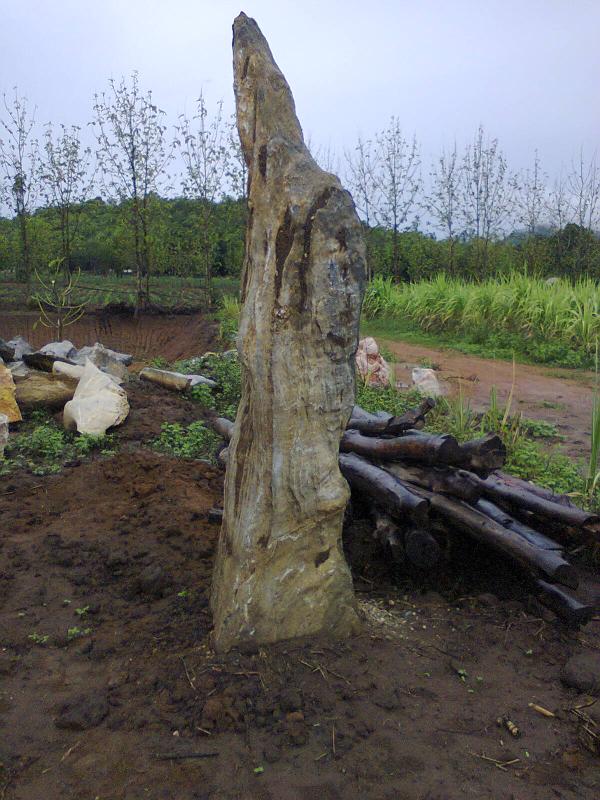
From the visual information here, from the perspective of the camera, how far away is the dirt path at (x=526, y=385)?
23.1ft

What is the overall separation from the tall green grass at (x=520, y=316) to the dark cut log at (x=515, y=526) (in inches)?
270

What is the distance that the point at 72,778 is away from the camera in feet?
7.30

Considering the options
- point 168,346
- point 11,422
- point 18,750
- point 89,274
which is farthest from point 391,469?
point 89,274

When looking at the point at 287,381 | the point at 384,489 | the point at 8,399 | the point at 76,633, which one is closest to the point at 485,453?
the point at 384,489

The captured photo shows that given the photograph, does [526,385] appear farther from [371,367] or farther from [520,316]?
[520,316]

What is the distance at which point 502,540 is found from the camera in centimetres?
329

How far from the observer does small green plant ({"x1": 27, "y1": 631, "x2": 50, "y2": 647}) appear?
2998 millimetres

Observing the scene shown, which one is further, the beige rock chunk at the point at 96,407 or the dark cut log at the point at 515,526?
the beige rock chunk at the point at 96,407

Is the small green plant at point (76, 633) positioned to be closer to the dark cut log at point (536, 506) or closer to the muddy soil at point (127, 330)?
the dark cut log at point (536, 506)

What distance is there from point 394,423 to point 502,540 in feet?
3.35

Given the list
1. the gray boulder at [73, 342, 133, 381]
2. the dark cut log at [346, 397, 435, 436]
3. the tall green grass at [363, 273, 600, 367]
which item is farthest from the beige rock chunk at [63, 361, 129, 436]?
the tall green grass at [363, 273, 600, 367]

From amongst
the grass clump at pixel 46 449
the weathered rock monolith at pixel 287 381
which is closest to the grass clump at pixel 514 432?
the weathered rock monolith at pixel 287 381

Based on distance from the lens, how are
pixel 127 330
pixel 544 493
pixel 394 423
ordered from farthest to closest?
pixel 127 330, pixel 394 423, pixel 544 493

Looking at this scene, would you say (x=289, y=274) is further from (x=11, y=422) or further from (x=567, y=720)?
(x=11, y=422)
